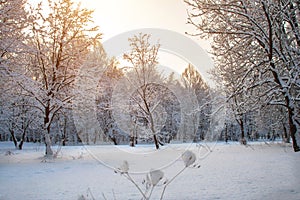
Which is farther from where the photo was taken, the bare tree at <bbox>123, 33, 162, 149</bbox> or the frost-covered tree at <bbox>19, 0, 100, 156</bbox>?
the bare tree at <bbox>123, 33, 162, 149</bbox>

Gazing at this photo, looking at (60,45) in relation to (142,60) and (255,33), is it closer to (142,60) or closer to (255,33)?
(142,60)

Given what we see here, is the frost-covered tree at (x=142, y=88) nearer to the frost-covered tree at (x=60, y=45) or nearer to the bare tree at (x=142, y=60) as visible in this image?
the bare tree at (x=142, y=60)

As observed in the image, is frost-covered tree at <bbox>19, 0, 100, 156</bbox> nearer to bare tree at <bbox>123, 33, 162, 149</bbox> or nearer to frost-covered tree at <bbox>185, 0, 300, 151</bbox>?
bare tree at <bbox>123, 33, 162, 149</bbox>

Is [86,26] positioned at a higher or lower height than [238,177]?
higher

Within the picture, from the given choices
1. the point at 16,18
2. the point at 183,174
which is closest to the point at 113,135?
the point at 16,18

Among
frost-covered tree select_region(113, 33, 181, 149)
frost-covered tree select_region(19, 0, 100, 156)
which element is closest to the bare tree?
frost-covered tree select_region(113, 33, 181, 149)

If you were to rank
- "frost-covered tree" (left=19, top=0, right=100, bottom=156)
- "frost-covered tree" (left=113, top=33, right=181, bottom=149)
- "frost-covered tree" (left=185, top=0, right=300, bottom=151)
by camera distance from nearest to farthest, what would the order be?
1. "frost-covered tree" (left=185, top=0, right=300, bottom=151)
2. "frost-covered tree" (left=19, top=0, right=100, bottom=156)
3. "frost-covered tree" (left=113, top=33, right=181, bottom=149)

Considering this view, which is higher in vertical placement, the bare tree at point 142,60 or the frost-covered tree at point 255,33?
Answer: the bare tree at point 142,60

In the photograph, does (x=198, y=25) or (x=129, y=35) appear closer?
(x=198, y=25)

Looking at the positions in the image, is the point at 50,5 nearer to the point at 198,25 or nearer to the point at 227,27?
the point at 198,25

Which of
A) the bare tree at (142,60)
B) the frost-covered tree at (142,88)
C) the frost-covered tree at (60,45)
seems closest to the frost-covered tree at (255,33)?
the frost-covered tree at (60,45)

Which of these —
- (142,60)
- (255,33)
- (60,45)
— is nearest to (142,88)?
(142,60)

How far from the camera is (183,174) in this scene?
7109 millimetres

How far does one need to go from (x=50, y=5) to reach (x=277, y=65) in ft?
42.1
